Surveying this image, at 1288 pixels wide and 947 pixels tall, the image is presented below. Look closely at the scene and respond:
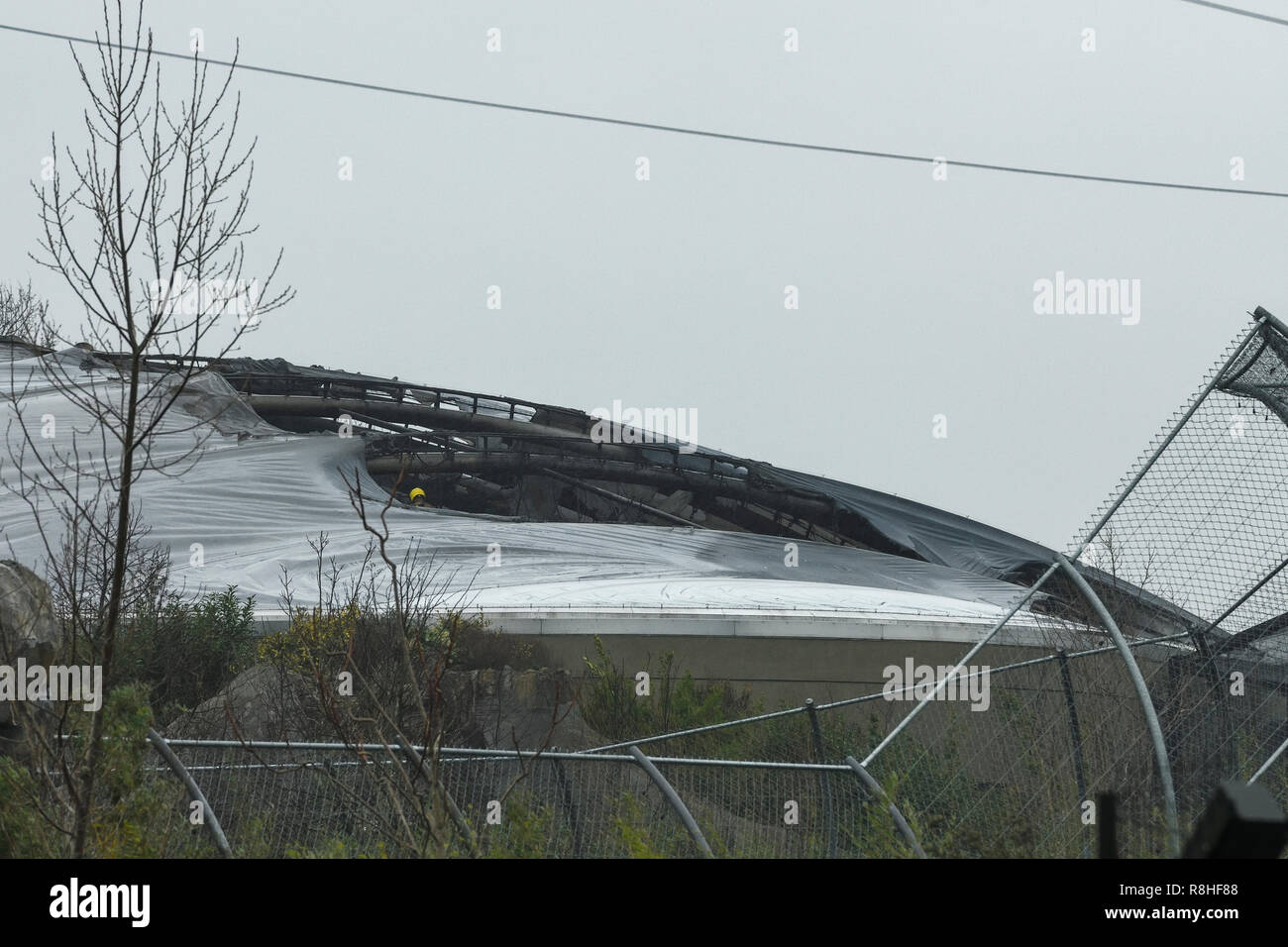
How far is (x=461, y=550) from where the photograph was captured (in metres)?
18.3

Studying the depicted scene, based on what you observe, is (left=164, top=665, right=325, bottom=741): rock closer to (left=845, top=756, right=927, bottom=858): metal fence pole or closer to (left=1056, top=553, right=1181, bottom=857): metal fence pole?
(left=845, top=756, right=927, bottom=858): metal fence pole

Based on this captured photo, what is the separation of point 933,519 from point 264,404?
1526 centimetres

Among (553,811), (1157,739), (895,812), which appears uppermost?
(1157,739)

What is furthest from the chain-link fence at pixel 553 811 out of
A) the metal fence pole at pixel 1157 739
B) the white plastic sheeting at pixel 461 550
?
the white plastic sheeting at pixel 461 550

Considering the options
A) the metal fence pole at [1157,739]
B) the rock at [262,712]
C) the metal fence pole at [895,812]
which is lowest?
the rock at [262,712]

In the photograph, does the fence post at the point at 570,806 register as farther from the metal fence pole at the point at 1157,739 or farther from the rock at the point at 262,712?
the rock at the point at 262,712

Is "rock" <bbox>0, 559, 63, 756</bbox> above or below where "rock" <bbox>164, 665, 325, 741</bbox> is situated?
above

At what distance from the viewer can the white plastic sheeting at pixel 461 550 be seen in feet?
54.2

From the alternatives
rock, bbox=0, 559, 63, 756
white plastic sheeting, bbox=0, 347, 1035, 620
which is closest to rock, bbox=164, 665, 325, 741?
white plastic sheeting, bbox=0, 347, 1035, 620

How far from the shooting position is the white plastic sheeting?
54.2ft

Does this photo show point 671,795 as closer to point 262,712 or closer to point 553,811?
point 553,811

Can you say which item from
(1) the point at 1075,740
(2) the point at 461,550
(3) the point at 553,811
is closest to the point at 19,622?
(3) the point at 553,811

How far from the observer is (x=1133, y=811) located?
625 centimetres
